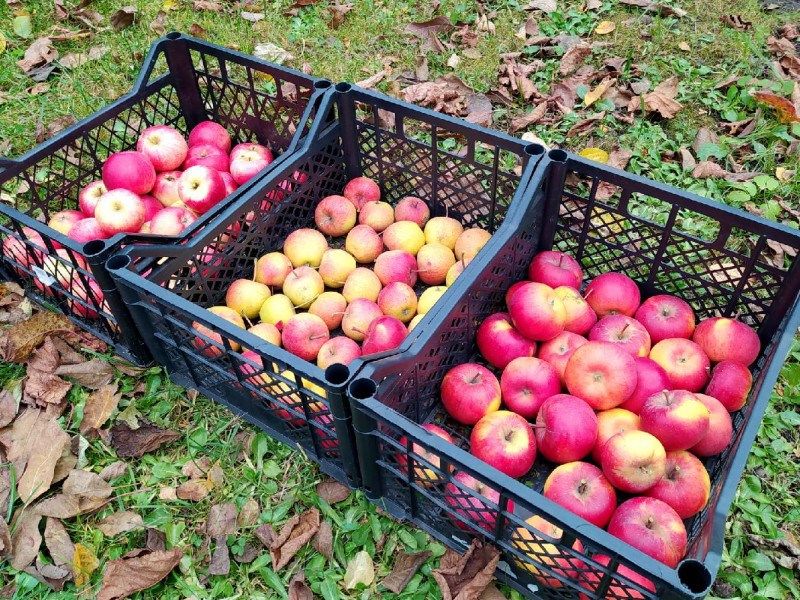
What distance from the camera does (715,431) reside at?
1.99m

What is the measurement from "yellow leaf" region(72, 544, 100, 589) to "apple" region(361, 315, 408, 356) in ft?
3.57

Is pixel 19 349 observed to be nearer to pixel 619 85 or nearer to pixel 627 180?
pixel 627 180

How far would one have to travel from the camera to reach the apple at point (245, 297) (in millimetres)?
2502

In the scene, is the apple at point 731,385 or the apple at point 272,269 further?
the apple at point 272,269

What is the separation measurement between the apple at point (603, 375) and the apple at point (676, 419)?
111mm

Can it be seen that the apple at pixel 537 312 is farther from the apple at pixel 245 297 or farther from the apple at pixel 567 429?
the apple at pixel 245 297

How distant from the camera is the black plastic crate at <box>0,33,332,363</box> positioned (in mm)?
2322

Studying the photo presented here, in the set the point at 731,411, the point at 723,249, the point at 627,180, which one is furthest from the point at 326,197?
the point at 731,411

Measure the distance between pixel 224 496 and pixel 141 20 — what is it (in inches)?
143

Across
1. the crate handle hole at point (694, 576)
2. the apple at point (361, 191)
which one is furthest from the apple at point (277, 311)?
the crate handle hole at point (694, 576)

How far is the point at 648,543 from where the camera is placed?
1687 millimetres

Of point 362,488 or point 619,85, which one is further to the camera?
point 619,85

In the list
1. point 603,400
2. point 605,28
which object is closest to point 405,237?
point 603,400

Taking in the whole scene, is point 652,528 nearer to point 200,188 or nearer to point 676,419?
point 676,419
